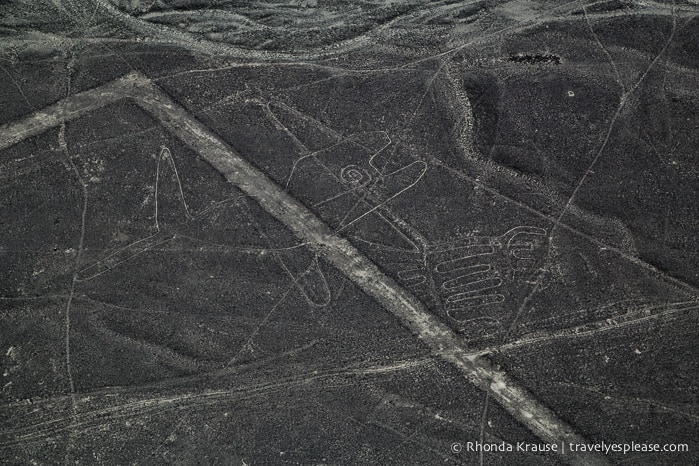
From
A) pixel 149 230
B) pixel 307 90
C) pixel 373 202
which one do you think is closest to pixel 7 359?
pixel 149 230

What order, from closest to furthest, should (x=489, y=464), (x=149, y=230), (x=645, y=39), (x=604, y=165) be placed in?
1. (x=489, y=464)
2. (x=149, y=230)
3. (x=604, y=165)
4. (x=645, y=39)

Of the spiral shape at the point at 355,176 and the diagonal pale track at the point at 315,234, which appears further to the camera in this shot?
the spiral shape at the point at 355,176

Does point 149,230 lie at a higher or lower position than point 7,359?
higher

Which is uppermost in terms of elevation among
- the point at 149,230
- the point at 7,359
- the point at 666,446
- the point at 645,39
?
the point at 645,39

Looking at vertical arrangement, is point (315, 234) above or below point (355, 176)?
below

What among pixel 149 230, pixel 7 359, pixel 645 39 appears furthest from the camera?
pixel 645 39

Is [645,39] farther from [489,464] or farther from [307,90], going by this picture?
[489,464]

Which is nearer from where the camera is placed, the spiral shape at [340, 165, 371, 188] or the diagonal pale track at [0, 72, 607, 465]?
the diagonal pale track at [0, 72, 607, 465]

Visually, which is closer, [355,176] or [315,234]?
[315,234]
